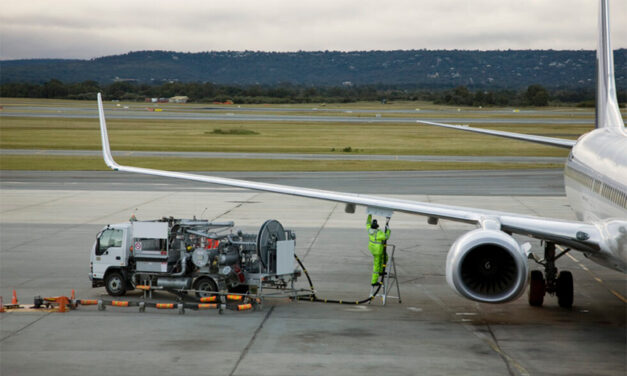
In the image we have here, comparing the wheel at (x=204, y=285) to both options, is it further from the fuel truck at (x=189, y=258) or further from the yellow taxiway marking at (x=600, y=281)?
the yellow taxiway marking at (x=600, y=281)

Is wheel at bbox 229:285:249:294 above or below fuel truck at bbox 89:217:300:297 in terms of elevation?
below

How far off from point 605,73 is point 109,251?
1551 cm

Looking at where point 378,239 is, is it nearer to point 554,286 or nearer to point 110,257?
point 554,286

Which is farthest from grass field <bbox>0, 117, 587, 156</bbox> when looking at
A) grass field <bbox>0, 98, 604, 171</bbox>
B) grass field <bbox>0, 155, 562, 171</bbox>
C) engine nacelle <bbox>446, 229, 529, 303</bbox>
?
engine nacelle <bbox>446, 229, 529, 303</bbox>

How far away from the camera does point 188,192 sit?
4316cm

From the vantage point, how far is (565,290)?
772 inches

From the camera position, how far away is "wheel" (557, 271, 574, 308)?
1959 cm

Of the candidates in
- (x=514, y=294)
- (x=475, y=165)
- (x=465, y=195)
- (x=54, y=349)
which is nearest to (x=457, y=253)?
(x=514, y=294)

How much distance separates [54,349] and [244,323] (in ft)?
14.0

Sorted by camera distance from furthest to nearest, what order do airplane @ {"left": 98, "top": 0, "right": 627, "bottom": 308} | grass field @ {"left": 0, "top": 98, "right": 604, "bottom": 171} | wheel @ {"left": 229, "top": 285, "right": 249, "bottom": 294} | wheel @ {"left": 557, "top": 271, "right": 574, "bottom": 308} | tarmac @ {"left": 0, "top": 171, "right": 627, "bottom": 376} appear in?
grass field @ {"left": 0, "top": 98, "right": 604, "bottom": 171} < wheel @ {"left": 229, "top": 285, "right": 249, "bottom": 294} < wheel @ {"left": 557, "top": 271, "right": 574, "bottom": 308} < airplane @ {"left": 98, "top": 0, "right": 627, "bottom": 308} < tarmac @ {"left": 0, "top": 171, "right": 627, "bottom": 376}

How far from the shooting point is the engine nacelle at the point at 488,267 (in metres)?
14.8

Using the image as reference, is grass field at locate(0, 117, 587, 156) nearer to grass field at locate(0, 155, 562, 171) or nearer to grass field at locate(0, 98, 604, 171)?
grass field at locate(0, 98, 604, 171)

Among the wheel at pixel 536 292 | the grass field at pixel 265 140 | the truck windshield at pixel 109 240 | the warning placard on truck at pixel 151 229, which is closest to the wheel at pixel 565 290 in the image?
the wheel at pixel 536 292

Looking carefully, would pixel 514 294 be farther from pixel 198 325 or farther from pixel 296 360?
pixel 198 325
